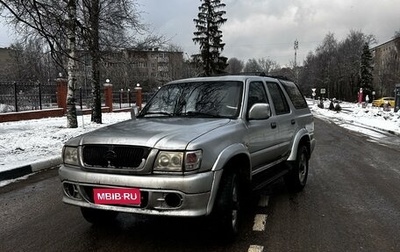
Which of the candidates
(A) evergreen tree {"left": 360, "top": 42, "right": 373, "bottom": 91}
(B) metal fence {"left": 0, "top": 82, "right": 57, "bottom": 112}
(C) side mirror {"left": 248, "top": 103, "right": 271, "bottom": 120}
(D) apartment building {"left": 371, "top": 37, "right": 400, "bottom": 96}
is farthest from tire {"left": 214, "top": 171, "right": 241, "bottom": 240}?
(A) evergreen tree {"left": 360, "top": 42, "right": 373, "bottom": 91}

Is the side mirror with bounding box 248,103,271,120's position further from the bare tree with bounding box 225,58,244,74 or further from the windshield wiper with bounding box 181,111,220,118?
the bare tree with bounding box 225,58,244,74

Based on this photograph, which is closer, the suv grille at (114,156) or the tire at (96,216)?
the suv grille at (114,156)

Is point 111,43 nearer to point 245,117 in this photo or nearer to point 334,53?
point 245,117

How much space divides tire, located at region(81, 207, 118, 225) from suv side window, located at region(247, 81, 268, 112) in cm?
219

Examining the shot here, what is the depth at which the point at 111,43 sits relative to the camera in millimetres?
18000

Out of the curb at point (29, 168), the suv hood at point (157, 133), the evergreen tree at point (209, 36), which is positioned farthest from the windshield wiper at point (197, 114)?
the evergreen tree at point (209, 36)

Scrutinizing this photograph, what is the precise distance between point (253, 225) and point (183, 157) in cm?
159

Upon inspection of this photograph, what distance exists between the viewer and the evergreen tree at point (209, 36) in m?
53.5

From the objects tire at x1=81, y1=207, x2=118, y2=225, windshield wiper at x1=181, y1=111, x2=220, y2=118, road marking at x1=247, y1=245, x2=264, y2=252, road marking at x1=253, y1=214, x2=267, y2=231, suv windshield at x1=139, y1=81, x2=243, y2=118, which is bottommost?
road marking at x1=253, y1=214, x2=267, y2=231

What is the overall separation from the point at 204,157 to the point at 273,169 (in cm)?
214

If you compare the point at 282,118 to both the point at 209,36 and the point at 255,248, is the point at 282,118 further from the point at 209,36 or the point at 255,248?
the point at 209,36

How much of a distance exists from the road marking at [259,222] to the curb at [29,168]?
535 centimetres

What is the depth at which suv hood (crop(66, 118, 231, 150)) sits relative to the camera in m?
3.68

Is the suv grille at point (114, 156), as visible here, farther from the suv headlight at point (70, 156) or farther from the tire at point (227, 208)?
the tire at point (227, 208)
